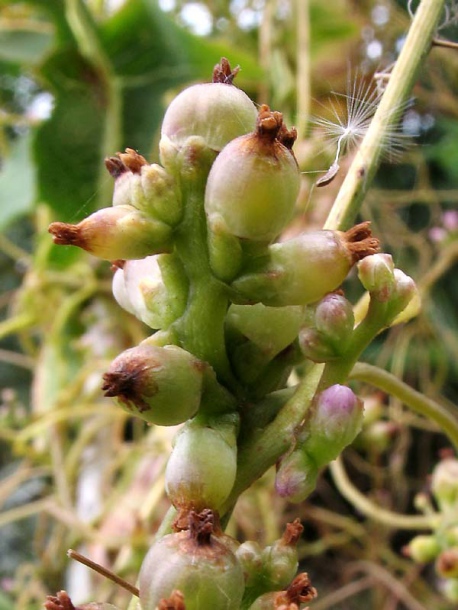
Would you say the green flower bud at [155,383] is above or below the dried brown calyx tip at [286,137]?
below

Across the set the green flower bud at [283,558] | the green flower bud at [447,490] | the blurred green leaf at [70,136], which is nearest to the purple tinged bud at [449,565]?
the green flower bud at [447,490]

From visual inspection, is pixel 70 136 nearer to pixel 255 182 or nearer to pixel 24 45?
pixel 24 45

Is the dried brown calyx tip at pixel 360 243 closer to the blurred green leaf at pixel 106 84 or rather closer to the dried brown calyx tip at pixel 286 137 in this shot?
the dried brown calyx tip at pixel 286 137

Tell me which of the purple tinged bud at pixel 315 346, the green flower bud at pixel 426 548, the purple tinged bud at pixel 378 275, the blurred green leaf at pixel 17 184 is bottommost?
the green flower bud at pixel 426 548

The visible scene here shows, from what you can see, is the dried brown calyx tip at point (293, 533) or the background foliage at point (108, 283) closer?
the dried brown calyx tip at point (293, 533)

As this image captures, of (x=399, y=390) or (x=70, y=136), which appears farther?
(x=70, y=136)

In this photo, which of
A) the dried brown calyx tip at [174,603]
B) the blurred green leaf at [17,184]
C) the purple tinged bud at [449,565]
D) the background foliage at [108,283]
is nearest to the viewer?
the dried brown calyx tip at [174,603]

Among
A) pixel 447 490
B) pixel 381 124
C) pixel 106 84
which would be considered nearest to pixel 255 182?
pixel 381 124
